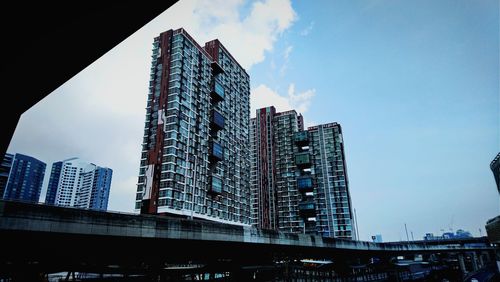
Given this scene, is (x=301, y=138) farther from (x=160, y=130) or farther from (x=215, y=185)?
(x=160, y=130)

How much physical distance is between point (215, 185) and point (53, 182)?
175568mm

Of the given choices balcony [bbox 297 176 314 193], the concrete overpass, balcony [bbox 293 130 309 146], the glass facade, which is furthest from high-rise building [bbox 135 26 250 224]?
the glass facade

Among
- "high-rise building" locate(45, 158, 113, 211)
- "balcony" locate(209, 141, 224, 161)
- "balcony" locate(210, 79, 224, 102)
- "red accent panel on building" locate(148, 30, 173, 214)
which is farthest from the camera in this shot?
"high-rise building" locate(45, 158, 113, 211)

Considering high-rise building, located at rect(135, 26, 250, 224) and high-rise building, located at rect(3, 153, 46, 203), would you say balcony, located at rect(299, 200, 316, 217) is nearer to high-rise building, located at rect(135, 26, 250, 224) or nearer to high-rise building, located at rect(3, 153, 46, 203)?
high-rise building, located at rect(135, 26, 250, 224)

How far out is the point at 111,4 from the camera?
3.55 m

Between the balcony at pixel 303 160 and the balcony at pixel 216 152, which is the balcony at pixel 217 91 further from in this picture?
the balcony at pixel 303 160

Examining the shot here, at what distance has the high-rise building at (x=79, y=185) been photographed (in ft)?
597

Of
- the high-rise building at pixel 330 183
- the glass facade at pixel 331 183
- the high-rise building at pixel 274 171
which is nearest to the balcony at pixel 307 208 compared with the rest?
the high-rise building at pixel 274 171

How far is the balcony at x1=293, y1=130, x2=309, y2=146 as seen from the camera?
353 feet

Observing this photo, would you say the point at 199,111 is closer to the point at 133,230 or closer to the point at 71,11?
the point at 133,230

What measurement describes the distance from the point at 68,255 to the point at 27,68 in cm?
2295

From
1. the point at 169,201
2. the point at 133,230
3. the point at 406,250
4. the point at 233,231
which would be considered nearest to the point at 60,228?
the point at 133,230

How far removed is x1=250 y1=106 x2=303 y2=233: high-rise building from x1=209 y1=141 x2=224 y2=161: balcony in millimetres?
45098

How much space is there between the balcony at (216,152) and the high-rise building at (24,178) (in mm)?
138279
